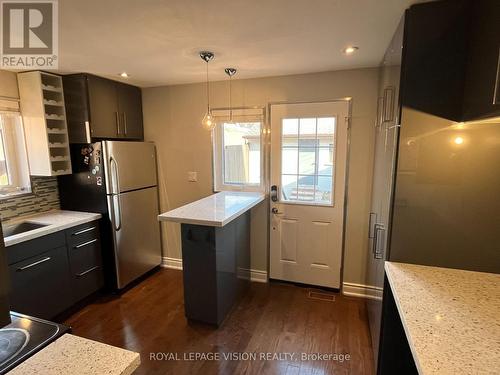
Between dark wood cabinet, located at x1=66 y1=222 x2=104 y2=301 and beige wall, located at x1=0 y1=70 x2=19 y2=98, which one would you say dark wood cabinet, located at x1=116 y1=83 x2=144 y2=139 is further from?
dark wood cabinet, located at x1=66 y1=222 x2=104 y2=301

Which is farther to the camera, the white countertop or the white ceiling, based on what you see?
the white countertop

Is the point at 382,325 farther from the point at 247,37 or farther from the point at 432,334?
the point at 247,37

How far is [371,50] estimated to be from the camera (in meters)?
2.06

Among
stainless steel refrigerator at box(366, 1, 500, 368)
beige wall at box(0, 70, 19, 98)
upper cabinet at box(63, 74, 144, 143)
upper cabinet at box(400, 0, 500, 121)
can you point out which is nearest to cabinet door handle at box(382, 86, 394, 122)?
stainless steel refrigerator at box(366, 1, 500, 368)

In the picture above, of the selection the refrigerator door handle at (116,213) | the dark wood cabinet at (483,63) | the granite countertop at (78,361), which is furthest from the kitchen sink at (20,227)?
the dark wood cabinet at (483,63)

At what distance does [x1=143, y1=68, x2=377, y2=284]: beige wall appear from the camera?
8.60 ft

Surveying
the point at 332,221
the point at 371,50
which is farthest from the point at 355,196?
the point at 371,50

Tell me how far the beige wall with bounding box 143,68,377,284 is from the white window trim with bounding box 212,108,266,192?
0.07 m

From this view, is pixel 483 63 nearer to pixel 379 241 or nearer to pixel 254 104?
pixel 379 241

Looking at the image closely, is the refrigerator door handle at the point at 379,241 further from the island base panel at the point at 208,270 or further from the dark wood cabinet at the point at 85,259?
the dark wood cabinet at the point at 85,259

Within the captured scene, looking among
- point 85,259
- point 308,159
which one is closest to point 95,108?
point 85,259

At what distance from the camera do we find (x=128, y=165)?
2.89 meters

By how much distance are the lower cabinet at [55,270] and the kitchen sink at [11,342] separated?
137cm

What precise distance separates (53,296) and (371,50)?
3.21 meters
